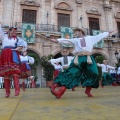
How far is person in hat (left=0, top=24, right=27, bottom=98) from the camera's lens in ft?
14.0

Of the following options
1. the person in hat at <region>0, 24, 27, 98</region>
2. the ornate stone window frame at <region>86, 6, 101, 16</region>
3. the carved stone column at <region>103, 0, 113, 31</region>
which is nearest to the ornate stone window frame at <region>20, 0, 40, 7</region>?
the ornate stone window frame at <region>86, 6, 101, 16</region>

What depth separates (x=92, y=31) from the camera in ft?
57.7

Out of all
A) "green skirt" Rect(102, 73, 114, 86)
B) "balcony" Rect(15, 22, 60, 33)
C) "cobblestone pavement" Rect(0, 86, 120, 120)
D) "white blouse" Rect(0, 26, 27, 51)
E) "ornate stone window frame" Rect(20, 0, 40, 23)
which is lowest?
"cobblestone pavement" Rect(0, 86, 120, 120)

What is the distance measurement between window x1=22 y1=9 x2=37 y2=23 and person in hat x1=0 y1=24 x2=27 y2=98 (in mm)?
12771

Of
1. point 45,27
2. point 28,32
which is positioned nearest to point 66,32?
point 45,27

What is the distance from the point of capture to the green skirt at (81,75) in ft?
13.6

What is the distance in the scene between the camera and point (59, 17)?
1777 cm

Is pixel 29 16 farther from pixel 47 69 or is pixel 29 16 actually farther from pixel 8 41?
pixel 8 41

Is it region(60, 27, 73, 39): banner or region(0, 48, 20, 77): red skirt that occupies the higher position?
region(60, 27, 73, 39): banner

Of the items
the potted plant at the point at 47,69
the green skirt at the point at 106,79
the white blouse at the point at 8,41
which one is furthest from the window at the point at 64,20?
the white blouse at the point at 8,41

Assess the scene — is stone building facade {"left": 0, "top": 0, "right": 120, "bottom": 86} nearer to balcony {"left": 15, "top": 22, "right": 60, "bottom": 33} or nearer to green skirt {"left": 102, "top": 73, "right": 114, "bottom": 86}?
balcony {"left": 15, "top": 22, "right": 60, "bottom": 33}

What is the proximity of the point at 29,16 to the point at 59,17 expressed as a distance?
277 centimetres

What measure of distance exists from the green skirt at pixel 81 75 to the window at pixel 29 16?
1333 centimetres

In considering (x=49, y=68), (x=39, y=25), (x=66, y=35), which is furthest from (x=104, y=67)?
(x=39, y=25)
